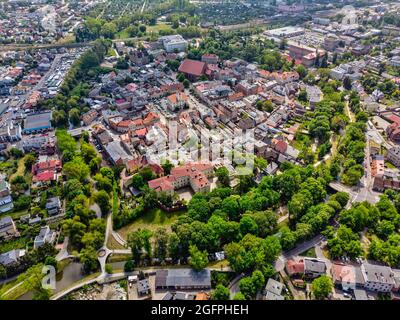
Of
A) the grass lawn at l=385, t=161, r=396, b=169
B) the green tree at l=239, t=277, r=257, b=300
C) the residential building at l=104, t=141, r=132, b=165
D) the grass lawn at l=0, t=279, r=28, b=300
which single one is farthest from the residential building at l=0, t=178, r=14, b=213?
the grass lawn at l=385, t=161, r=396, b=169

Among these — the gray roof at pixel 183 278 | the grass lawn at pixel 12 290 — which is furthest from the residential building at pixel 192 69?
the grass lawn at pixel 12 290

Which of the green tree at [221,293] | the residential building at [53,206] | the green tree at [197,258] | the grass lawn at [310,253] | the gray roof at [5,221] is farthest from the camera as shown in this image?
the residential building at [53,206]

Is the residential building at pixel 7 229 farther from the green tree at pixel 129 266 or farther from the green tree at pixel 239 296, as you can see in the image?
the green tree at pixel 239 296

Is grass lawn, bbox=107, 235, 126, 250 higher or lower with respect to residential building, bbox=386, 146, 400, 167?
lower

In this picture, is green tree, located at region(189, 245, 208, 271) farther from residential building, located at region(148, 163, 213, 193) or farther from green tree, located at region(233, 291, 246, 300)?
residential building, located at region(148, 163, 213, 193)

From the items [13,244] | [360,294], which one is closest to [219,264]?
[360,294]
